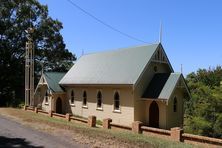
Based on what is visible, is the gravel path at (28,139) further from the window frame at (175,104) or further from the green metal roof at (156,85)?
the window frame at (175,104)

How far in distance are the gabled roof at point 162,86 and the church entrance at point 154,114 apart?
1011 mm

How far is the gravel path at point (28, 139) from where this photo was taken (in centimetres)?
1600

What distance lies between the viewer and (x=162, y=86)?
29.6m

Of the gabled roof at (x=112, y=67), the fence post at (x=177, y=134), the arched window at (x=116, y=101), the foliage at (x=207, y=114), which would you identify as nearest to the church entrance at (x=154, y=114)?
the gabled roof at (x=112, y=67)

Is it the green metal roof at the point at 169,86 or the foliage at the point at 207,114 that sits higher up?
the green metal roof at the point at 169,86

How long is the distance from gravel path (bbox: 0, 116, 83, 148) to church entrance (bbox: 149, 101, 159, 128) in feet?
39.8

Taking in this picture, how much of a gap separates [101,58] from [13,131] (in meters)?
19.2

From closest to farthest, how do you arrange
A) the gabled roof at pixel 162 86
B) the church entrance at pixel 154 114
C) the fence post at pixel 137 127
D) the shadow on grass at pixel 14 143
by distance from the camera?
the shadow on grass at pixel 14 143
the fence post at pixel 137 127
the gabled roof at pixel 162 86
the church entrance at pixel 154 114

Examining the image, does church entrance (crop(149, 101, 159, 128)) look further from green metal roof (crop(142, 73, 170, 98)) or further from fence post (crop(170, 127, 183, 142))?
fence post (crop(170, 127, 183, 142))

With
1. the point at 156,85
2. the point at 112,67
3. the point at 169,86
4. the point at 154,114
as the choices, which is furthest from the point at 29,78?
the point at 169,86

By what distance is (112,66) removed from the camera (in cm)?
3491

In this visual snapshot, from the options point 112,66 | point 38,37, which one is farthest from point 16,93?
point 112,66

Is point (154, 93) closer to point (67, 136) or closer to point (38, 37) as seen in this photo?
point (67, 136)

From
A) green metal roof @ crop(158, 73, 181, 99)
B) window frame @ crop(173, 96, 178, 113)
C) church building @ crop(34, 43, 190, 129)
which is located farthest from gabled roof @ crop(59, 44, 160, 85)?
window frame @ crop(173, 96, 178, 113)
